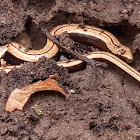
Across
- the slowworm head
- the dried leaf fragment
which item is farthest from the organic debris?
the slowworm head

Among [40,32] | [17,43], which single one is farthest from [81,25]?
[17,43]

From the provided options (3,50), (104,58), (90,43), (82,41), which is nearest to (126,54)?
(104,58)

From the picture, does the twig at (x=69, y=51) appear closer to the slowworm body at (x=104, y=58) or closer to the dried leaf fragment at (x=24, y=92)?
the slowworm body at (x=104, y=58)

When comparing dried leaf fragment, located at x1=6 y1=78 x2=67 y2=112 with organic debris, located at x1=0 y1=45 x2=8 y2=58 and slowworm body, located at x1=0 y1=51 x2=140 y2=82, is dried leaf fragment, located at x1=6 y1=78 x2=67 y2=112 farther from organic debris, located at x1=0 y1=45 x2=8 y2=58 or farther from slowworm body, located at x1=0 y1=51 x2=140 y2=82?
organic debris, located at x1=0 y1=45 x2=8 y2=58

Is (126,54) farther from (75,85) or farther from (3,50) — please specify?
(3,50)

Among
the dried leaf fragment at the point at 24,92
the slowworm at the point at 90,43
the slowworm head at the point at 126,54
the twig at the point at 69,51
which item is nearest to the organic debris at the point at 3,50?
the slowworm at the point at 90,43

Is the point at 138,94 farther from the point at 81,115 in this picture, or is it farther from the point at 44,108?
the point at 44,108
